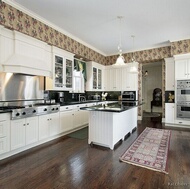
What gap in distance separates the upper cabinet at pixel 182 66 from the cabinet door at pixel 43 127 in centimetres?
441

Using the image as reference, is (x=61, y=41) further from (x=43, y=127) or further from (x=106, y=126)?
(x=106, y=126)

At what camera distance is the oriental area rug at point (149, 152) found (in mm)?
2359

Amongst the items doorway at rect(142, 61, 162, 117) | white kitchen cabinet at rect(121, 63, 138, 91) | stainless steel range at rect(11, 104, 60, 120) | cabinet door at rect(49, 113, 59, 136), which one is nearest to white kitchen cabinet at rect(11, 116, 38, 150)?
stainless steel range at rect(11, 104, 60, 120)

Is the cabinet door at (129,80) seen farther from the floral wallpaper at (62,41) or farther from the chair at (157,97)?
the chair at (157,97)

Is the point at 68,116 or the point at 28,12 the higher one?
the point at 28,12

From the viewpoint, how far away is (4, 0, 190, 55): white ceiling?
2.85 m

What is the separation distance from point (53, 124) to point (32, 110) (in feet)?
2.53

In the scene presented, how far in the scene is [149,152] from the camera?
2.81 metres

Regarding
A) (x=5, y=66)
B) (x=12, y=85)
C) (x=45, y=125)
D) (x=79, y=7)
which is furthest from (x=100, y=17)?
(x=45, y=125)

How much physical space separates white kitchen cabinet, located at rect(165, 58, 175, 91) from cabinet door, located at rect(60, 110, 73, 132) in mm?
3796

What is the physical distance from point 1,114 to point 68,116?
1.85m

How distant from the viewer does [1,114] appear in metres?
2.48

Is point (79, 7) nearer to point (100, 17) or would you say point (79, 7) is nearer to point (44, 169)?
point (100, 17)

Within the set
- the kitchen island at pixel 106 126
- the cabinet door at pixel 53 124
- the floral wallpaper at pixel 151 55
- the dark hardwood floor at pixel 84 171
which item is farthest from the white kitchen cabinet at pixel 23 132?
the floral wallpaper at pixel 151 55
